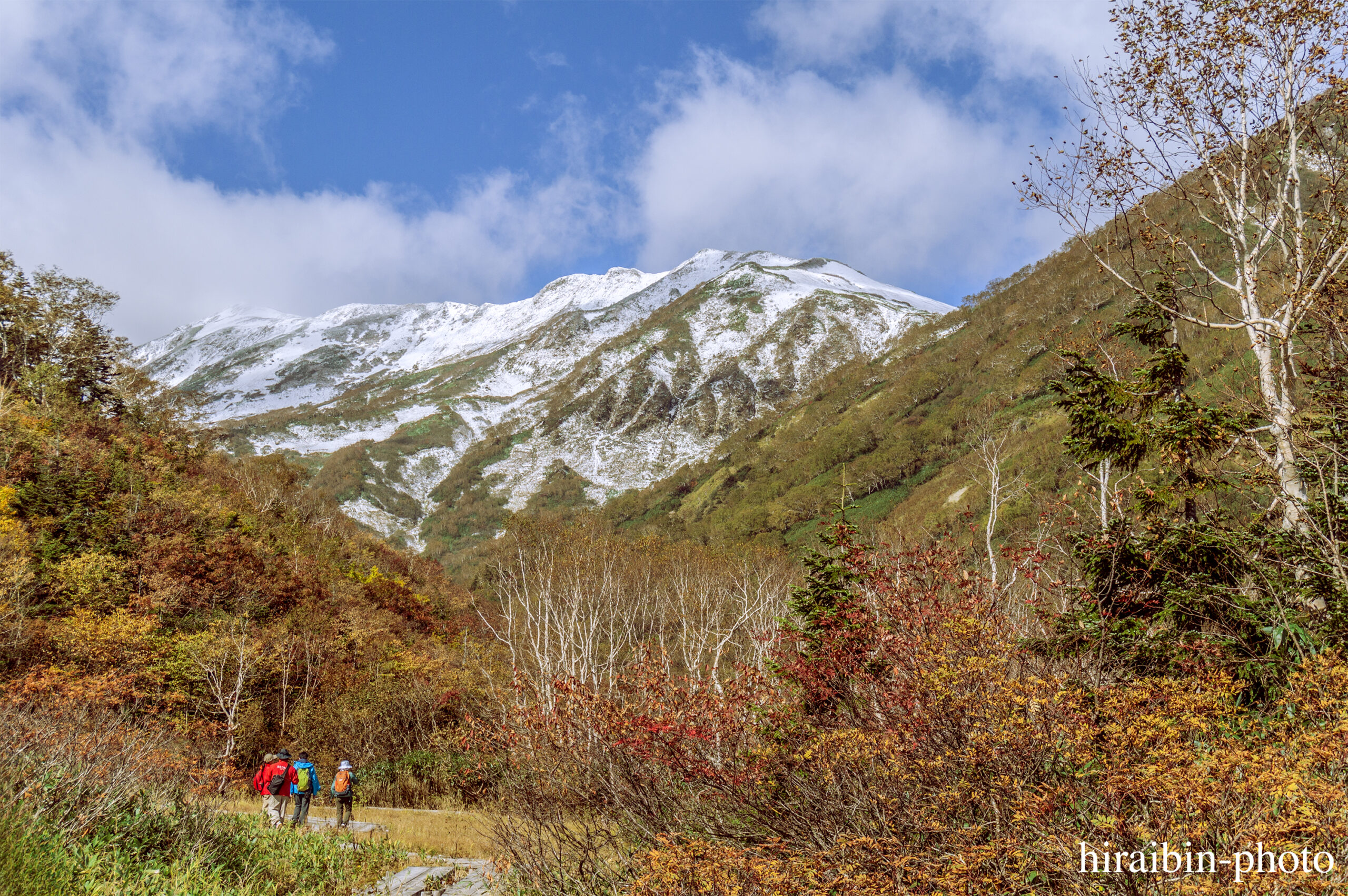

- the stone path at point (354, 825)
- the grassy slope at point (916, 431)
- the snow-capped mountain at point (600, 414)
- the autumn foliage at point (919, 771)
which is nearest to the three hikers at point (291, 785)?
the stone path at point (354, 825)

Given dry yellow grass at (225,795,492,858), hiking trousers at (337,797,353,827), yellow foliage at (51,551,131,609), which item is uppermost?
yellow foliage at (51,551,131,609)

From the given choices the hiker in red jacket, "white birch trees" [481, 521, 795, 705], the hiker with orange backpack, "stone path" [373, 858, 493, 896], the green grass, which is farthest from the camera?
"white birch trees" [481, 521, 795, 705]

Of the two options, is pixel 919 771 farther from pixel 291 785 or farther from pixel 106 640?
pixel 106 640

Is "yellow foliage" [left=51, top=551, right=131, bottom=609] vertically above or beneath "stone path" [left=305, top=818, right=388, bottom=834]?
above

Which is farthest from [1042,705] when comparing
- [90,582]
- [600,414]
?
[600,414]

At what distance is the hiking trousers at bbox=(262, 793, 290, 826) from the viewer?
441 inches

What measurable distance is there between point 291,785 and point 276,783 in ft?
1.23

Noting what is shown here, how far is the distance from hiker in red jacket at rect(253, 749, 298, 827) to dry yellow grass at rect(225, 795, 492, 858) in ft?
1.93

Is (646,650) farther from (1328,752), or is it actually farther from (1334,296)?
(1334,296)

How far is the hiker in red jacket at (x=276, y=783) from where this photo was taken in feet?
36.7

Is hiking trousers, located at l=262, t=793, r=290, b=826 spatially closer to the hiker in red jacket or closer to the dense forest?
the hiker in red jacket

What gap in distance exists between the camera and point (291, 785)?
11516mm

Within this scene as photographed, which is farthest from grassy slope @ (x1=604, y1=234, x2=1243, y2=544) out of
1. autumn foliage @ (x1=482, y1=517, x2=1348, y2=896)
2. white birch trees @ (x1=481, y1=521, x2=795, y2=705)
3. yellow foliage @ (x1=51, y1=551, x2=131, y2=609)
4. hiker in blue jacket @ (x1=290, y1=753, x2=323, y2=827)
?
yellow foliage @ (x1=51, y1=551, x2=131, y2=609)

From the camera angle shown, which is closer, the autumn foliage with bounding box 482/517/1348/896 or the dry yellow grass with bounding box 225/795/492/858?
the autumn foliage with bounding box 482/517/1348/896
